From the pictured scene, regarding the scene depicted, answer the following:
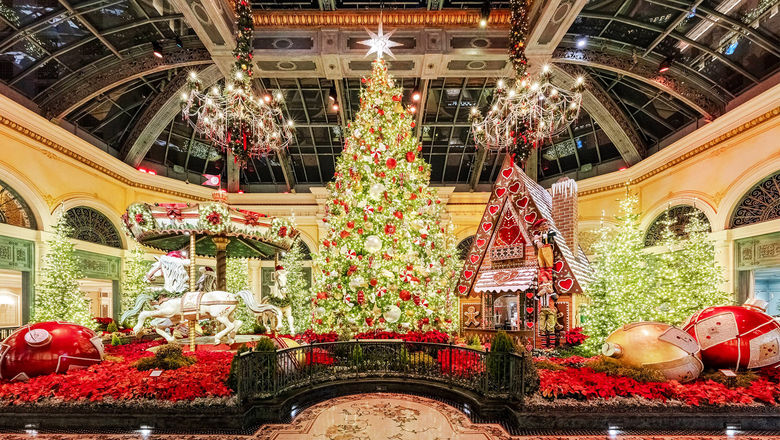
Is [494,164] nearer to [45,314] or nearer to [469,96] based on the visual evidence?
[469,96]

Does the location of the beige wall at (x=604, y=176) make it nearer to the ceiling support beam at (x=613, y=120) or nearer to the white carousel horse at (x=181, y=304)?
the ceiling support beam at (x=613, y=120)

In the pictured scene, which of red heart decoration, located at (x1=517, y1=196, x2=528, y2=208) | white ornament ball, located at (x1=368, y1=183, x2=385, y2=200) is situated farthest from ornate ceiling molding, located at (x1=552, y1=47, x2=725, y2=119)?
white ornament ball, located at (x1=368, y1=183, x2=385, y2=200)

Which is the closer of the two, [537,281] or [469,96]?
[537,281]

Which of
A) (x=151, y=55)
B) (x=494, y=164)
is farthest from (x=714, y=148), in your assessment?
(x=151, y=55)

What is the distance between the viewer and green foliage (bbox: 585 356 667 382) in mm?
4859

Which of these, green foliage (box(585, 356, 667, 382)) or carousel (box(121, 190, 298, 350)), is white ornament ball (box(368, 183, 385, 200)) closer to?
carousel (box(121, 190, 298, 350))

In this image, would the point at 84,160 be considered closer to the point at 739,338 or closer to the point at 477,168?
the point at 477,168

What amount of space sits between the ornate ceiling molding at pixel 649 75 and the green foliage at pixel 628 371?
998 cm

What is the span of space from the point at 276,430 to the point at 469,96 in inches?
592

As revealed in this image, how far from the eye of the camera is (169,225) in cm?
667

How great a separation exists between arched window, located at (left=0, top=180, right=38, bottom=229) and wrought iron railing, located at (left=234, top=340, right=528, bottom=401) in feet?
31.9

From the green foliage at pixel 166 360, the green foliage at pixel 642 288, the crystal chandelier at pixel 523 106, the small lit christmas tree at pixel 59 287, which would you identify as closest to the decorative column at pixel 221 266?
the green foliage at pixel 166 360

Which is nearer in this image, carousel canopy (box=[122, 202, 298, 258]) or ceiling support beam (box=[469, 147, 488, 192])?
carousel canopy (box=[122, 202, 298, 258])

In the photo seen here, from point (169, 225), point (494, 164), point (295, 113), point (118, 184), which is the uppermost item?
point (295, 113)
